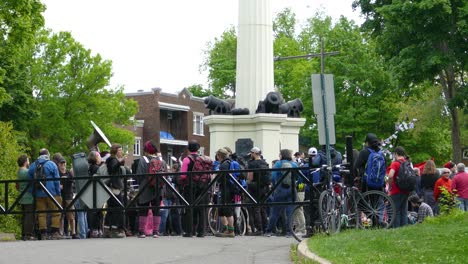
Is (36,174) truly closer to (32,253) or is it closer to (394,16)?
(32,253)

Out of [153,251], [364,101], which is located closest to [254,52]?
[153,251]

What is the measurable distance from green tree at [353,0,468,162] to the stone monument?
7348 mm

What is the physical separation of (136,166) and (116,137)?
46440mm

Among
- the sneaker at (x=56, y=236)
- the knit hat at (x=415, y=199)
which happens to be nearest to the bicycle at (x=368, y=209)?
the sneaker at (x=56, y=236)

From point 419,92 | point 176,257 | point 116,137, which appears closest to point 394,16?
point 419,92

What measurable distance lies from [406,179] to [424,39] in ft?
71.6

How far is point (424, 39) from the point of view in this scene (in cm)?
3834

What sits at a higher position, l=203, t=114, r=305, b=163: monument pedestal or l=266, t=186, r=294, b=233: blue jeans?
l=203, t=114, r=305, b=163: monument pedestal

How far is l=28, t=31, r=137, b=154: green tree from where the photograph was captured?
63.9 metres

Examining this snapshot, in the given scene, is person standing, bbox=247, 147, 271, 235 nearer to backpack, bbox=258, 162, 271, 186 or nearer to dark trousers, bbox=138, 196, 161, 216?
backpack, bbox=258, 162, 271, 186

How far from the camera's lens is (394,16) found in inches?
1478

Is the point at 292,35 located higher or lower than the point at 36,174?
higher

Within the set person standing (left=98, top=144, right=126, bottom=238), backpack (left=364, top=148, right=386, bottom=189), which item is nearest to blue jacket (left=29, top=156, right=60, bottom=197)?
person standing (left=98, top=144, right=126, bottom=238)

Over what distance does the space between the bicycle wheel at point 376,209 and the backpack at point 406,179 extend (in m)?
0.71
